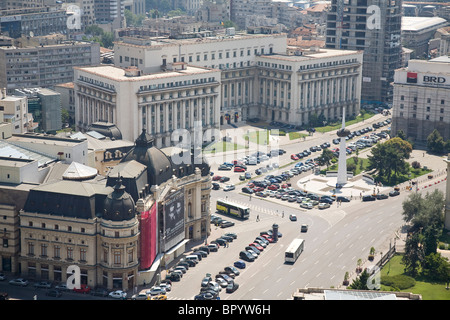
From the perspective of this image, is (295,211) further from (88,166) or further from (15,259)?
(15,259)

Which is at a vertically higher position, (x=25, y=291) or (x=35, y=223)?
(x=35, y=223)

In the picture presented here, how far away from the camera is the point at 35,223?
151 metres

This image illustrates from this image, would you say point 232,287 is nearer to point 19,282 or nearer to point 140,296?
point 140,296

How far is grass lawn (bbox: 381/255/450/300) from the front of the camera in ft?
488

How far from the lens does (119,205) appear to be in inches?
5768

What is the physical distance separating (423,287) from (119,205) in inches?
2166

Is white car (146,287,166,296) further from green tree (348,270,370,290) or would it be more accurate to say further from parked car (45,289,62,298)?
green tree (348,270,370,290)

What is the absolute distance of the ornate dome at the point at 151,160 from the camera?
161750mm

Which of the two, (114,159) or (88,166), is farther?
(114,159)
